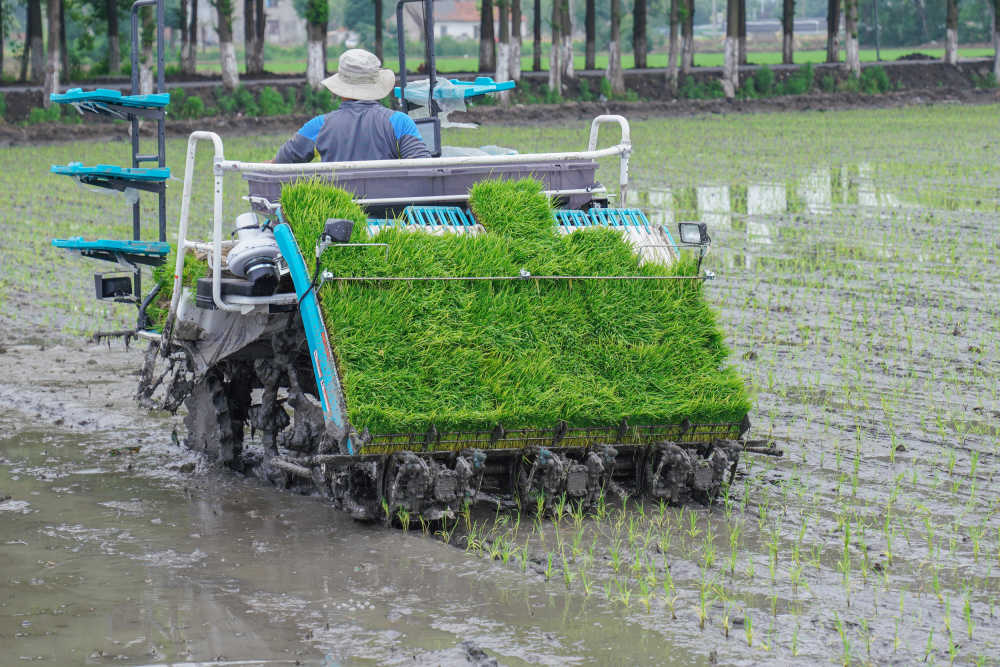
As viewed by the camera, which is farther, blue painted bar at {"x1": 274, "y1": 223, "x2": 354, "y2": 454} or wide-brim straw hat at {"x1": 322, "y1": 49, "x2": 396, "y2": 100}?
wide-brim straw hat at {"x1": 322, "y1": 49, "x2": 396, "y2": 100}

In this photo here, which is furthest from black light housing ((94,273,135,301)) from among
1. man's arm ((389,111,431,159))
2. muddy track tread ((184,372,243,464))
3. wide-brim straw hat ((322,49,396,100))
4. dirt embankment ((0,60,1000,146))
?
dirt embankment ((0,60,1000,146))

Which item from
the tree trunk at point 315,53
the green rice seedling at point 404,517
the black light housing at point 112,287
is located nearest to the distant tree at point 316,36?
the tree trunk at point 315,53

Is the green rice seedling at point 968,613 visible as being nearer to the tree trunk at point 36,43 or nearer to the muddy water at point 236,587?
the muddy water at point 236,587

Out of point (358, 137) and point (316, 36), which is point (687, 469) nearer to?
point (358, 137)

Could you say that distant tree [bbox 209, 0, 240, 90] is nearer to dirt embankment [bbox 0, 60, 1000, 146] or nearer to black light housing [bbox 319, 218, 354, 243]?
dirt embankment [bbox 0, 60, 1000, 146]

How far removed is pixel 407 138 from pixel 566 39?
1639 inches

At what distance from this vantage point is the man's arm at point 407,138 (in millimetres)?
8547

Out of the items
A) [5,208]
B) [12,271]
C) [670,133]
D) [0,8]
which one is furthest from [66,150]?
[0,8]

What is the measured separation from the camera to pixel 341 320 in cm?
712

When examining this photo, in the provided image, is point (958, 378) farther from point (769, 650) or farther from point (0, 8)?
point (0, 8)

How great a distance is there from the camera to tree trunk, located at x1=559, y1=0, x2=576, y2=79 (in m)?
47.9

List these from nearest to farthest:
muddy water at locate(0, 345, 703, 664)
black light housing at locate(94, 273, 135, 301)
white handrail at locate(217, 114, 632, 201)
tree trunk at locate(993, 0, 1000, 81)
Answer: muddy water at locate(0, 345, 703, 664)
white handrail at locate(217, 114, 632, 201)
black light housing at locate(94, 273, 135, 301)
tree trunk at locate(993, 0, 1000, 81)

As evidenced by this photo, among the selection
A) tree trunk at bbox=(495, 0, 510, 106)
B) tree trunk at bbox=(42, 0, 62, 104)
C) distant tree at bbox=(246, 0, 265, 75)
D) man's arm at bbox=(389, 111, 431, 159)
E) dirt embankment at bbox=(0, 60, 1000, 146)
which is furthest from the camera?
distant tree at bbox=(246, 0, 265, 75)

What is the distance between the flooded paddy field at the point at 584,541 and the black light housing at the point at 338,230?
1.49m
